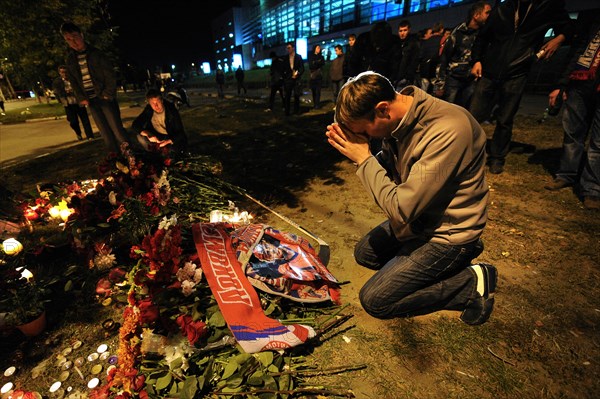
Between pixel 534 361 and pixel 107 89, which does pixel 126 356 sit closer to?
pixel 534 361

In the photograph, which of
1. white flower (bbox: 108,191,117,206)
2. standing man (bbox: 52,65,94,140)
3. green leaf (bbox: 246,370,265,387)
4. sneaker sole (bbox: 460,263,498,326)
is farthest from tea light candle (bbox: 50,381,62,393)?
standing man (bbox: 52,65,94,140)

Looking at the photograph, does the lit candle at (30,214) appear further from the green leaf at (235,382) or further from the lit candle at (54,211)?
the green leaf at (235,382)

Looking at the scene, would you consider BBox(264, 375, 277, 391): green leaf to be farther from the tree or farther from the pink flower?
the tree

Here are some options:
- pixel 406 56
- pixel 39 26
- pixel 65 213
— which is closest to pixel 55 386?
pixel 65 213

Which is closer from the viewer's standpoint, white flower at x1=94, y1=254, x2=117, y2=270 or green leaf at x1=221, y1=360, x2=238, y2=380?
green leaf at x1=221, y1=360, x2=238, y2=380

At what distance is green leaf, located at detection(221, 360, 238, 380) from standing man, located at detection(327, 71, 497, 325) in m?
1.06

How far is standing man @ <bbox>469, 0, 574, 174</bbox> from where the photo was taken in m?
3.73

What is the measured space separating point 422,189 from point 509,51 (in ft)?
12.2

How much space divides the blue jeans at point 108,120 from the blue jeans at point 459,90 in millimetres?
6681

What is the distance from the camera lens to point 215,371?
1773mm

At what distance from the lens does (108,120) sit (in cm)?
570

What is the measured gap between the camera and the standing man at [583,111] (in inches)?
134

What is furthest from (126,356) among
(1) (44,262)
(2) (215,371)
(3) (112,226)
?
(1) (44,262)

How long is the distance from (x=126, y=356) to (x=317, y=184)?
3506 millimetres
